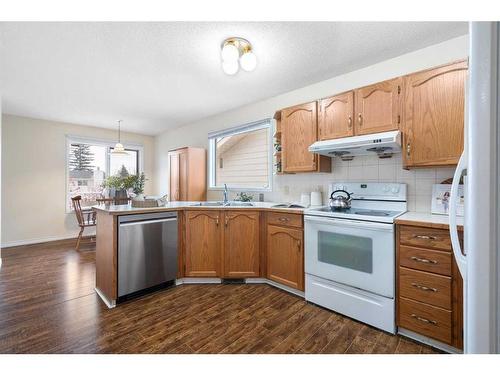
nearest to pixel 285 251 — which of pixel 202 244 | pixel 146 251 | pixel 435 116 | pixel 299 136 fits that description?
pixel 202 244

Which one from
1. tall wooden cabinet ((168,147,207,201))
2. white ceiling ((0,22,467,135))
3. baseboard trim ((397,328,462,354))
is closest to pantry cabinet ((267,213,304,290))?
baseboard trim ((397,328,462,354))

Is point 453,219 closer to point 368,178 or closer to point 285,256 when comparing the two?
point 368,178

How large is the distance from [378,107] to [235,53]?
1337 millimetres

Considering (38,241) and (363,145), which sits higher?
(363,145)

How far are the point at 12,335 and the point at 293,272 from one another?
2.29 meters

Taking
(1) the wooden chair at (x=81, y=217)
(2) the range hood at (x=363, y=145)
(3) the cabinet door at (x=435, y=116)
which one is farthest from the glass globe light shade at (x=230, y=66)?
(1) the wooden chair at (x=81, y=217)

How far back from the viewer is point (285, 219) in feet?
8.17

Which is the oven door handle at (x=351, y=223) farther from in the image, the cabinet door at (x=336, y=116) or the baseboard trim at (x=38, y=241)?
the baseboard trim at (x=38, y=241)

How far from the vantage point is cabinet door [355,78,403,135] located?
2.03 meters

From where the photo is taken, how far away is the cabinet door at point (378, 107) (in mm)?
2025

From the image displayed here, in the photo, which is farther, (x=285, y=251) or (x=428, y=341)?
(x=285, y=251)

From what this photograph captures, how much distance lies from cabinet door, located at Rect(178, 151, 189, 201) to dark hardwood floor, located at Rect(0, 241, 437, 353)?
6.54ft

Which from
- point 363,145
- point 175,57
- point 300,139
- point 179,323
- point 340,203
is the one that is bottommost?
point 179,323

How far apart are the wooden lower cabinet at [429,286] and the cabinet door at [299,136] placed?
45.9 inches
